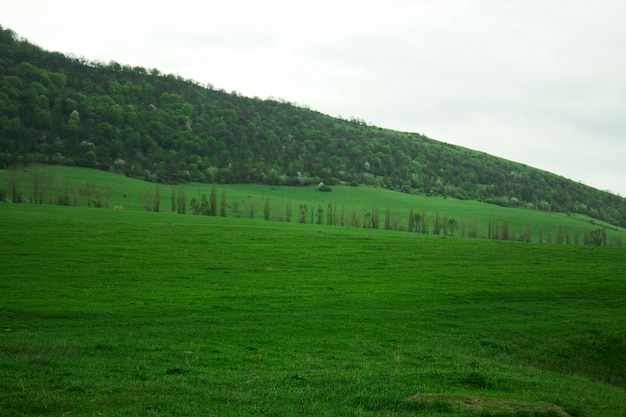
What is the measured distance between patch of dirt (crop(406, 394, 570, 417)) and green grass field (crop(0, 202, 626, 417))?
0.31 ft

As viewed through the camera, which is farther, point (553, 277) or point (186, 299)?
point (553, 277)

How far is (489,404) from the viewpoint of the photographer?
13.4 metres

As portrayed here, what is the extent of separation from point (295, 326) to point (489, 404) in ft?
44.2

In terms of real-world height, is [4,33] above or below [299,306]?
above

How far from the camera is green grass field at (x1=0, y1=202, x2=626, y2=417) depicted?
13609 mm

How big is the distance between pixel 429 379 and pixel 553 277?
32.0m

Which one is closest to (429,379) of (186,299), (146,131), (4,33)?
(186,299)

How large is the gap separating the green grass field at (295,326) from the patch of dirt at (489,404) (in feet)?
0.31

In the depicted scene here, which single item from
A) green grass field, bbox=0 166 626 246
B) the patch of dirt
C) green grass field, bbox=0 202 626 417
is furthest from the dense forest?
the patch of dirt

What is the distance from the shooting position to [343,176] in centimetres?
18925

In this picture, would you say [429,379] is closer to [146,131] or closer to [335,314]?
[335,314]

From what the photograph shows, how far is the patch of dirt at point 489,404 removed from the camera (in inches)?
512

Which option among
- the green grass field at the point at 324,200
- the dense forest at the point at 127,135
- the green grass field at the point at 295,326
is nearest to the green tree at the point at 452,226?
the green grass field at the point at 324,200

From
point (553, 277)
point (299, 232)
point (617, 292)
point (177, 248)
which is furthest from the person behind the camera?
point (299, 232)
